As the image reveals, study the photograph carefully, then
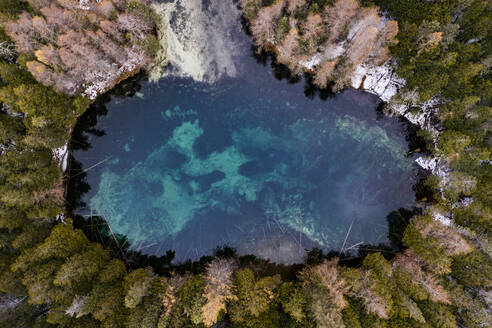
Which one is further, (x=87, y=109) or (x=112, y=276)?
(x=87, y=109)

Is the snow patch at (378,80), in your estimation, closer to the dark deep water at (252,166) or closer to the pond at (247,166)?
the pond at (247,166)

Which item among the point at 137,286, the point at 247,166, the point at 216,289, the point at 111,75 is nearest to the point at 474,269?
the point at 247,166

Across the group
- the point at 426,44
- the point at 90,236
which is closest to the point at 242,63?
the point at 426,44

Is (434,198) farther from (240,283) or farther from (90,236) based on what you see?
(90,236)

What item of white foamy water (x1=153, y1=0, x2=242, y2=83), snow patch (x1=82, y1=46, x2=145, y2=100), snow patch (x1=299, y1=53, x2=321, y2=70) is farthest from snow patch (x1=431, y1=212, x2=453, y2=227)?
snow patch (x1=82, y1=46, x2=145, y2=100)

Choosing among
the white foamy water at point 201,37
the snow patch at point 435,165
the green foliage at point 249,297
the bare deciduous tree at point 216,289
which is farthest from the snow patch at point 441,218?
the white foamy water at point 201,37

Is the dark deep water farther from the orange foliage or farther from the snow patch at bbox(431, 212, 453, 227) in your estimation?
the orange foliage
